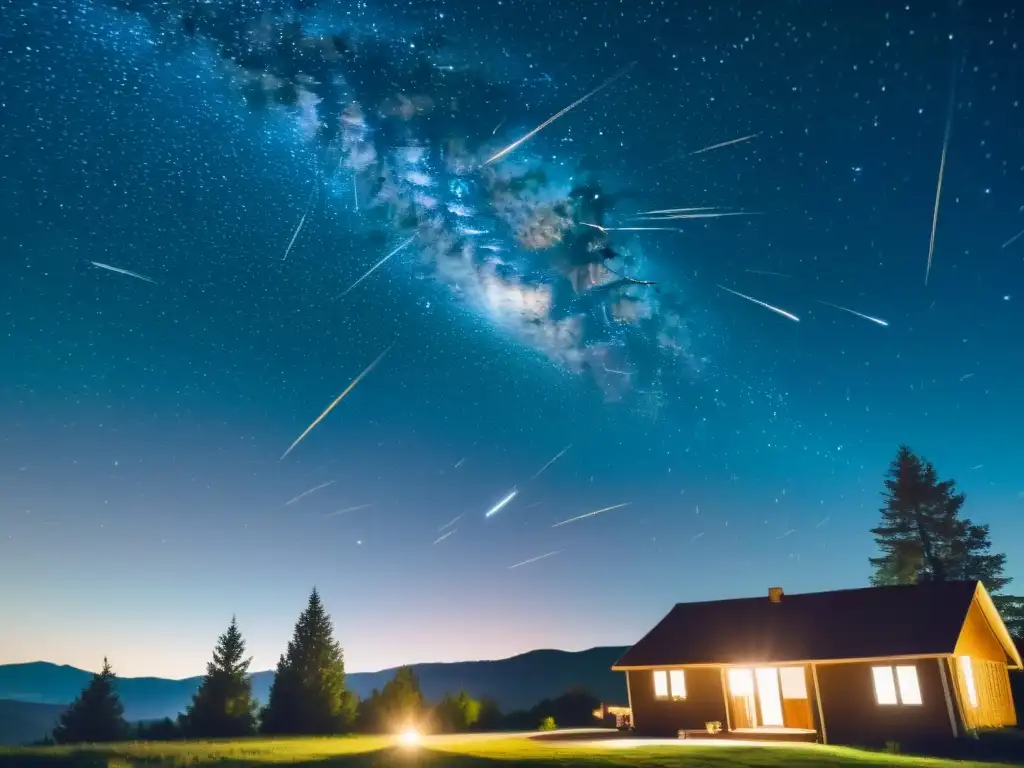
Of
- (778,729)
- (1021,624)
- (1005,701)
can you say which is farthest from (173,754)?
(1021,624)

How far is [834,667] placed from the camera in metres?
22.7

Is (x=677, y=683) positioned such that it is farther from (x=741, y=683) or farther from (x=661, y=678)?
(x=741, y=683)

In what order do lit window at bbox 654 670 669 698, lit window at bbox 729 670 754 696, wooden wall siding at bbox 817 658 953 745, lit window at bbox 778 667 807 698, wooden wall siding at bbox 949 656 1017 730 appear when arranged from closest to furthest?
wooden wall siding at bbox 817 658 953 745 < wooden wall siding at bbox 949 656 1017 730 < lit window at bbox 729 670 754 696 < lit window at bbox 654 670 669 698 < lit window at bbox 778 667 807 698

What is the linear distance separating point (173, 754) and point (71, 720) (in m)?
23.9

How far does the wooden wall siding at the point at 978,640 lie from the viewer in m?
22.4

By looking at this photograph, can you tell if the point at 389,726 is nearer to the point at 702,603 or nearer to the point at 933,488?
the point at 702,603

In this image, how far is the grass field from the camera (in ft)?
52.1

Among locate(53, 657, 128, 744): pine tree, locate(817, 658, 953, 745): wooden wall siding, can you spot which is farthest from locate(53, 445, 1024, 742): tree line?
locate(817, 658, 953, 745): wooden wall siding

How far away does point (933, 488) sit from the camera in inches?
1735

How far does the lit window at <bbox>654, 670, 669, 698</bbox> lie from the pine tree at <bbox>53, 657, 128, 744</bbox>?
2957 cm

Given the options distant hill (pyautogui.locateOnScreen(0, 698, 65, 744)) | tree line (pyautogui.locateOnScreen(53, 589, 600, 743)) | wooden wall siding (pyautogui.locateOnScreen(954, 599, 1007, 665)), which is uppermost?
wooden wall siding (pyautogui.locateOnScreen(954, 599, 1007, 665))

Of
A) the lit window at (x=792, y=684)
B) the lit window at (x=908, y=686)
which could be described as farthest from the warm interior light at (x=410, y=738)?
the lit window at (x=908, y=686)

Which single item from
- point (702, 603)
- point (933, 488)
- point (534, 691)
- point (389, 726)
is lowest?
point (534, 691)

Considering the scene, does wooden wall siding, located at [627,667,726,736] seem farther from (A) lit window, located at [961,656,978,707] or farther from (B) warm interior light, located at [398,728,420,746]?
(B) warm interior light, located at [398,728,420,746]
